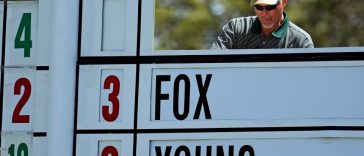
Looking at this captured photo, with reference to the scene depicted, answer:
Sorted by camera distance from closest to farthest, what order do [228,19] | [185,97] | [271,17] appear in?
[185,97]
[271,17]
[228,19]

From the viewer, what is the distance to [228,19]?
17.3 meters

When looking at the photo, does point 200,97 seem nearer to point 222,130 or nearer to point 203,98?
point 203,98

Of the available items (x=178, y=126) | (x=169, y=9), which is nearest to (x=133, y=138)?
(x=178, y=126)

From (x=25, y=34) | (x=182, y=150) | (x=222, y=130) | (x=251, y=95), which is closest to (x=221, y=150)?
(x=222, y=130)

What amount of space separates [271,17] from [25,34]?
1.35m

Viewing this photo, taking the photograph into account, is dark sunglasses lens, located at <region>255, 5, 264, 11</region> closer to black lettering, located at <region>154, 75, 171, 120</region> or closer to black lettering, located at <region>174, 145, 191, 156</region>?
black lettering, located at <region>154, 75, 171, 120</region>

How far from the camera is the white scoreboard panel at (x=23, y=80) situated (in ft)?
22.6

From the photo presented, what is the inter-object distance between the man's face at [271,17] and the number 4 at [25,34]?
1.26 meters

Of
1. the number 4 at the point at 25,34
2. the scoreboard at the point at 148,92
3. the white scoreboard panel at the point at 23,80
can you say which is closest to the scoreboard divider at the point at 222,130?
the scoreboard at the point at 148,92

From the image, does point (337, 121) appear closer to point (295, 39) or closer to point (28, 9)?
point (295, 39)

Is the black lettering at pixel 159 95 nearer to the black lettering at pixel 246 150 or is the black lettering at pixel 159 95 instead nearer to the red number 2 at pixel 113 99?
the red number 2 at pixel 113 99

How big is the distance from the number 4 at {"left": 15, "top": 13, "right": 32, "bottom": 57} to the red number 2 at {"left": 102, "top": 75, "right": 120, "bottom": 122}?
0.51 m

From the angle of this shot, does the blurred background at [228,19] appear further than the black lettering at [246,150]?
Yes

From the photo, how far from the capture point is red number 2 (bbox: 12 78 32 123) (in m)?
6.91
